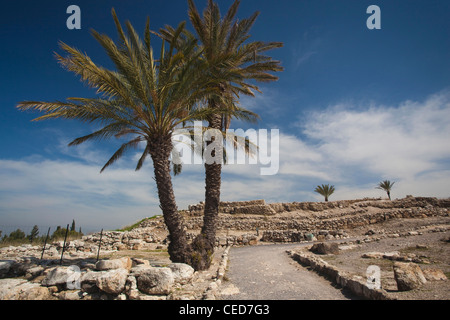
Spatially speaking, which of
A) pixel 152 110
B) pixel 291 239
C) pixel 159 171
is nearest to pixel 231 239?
pixel 291 239

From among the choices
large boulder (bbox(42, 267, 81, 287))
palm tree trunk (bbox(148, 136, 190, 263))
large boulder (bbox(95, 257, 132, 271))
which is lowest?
large boulder (bbox(42, 267, 81, 287))

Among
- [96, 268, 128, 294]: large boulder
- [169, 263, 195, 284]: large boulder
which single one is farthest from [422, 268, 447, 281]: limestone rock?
[96, 268, 128, 294]: large boulder

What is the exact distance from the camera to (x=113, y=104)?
311 inches

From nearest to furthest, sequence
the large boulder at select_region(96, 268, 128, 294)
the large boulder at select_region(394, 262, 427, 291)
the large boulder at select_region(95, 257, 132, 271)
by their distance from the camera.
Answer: the large boulder at select_region(394, 262, 427, 291), the large boulder at select_region(96, 268, 128, 294), the large boulder at select_region(95, 257, 132, 271)

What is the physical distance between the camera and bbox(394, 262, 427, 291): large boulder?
4.41 metres

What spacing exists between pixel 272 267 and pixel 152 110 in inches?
282

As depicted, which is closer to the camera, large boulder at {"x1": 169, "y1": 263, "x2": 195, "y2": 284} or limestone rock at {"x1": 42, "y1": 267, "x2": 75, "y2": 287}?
limestone rock at {"x1": 42, "y1": 267, "x2": 75, "y2": 287}

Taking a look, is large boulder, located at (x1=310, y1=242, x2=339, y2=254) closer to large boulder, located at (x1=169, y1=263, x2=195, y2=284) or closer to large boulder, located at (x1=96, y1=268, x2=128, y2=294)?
large boulder, located at (x1=169, y1=263, x2=195, y2=284)

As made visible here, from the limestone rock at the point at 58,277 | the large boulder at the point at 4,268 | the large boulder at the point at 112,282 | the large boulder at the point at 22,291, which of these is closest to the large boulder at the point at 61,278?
the limestone rock at the point at 58,277

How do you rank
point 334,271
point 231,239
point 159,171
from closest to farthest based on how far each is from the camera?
point 334,271, point 159,171, point 231,239

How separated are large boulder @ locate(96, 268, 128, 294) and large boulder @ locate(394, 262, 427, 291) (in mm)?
5938

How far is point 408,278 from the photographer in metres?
4.45

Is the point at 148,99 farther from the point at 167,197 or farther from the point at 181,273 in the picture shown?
the point at 181,273
